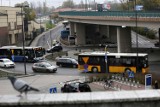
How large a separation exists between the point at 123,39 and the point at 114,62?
889 inches

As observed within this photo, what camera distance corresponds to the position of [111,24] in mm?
58969

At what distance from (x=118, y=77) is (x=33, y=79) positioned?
8856mm

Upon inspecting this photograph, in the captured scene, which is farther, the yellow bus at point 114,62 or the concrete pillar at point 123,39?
the concrete pillar at point 123,39

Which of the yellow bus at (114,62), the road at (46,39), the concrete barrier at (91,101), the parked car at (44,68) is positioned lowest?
the road at (46,39)

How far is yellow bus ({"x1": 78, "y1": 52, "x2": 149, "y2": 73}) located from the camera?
118 feet

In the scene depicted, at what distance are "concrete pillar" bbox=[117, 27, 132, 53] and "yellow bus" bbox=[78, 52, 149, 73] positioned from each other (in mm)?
20430

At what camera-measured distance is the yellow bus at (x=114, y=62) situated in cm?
3597

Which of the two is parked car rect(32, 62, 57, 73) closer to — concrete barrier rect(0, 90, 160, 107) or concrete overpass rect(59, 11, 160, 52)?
concrete overpass rect(59, 11, 160, 52)

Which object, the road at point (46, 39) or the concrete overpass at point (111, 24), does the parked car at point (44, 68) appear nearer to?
the concrete overpass at point (111, 24)

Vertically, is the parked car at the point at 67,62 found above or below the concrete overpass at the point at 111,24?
below

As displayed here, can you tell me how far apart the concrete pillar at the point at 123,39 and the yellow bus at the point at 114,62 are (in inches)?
804

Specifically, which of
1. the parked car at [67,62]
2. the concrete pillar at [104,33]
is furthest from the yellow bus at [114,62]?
the concrete pillar at [104,33]

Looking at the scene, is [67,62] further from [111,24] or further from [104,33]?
[104,33]

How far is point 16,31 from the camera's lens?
85.9 meters
